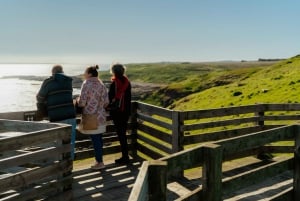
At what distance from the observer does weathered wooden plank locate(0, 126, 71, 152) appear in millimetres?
6079

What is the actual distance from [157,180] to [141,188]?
1.87 ft

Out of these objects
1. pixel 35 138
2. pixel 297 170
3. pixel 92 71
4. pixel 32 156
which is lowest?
pixel 297 170

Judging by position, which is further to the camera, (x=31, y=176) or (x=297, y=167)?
(x=297, y=167)

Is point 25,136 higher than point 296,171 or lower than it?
higher

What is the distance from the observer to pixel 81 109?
31.3 ft

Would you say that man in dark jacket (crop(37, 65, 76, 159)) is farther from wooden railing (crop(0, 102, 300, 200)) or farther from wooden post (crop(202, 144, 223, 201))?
wooden post (crop(202, 144, 223, 201))

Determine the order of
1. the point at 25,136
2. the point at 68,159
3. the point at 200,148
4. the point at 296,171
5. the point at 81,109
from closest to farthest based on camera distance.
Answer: the point at 200,148, the point at 25,136, the point at 296,171, the point at 68,159, the point at 81,109

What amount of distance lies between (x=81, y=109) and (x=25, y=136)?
10.5 ft

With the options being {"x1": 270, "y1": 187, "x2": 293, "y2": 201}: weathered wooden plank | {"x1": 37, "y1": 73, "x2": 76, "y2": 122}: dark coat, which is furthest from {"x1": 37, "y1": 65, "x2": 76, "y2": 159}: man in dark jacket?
{"x1": 270, "y1": 187, "x2": 293, "y2": 201}: weathered wooden plank

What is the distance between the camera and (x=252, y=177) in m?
6.15

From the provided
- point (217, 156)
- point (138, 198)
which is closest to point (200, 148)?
point (217, 156)

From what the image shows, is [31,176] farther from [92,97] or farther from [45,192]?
[92,97]

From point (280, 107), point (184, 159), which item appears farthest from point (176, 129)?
point (184, 159)

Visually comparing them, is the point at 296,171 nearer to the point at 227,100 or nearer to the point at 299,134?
the point at 299,134
